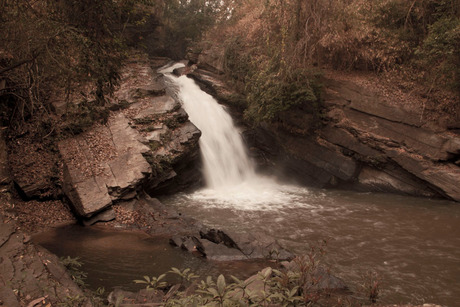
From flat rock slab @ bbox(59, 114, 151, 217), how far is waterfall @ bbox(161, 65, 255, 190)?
3.62 m

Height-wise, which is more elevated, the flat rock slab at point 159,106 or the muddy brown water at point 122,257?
the flat rock slab at point 159,106

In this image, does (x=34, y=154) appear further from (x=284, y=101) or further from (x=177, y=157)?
(x=284, y=101)

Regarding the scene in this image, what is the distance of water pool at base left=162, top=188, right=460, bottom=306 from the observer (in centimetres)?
607

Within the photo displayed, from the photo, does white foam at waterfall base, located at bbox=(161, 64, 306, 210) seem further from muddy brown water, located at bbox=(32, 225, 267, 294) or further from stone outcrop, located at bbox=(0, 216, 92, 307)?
stone outcrop, located at bbox=(0, 216, 92, 307)

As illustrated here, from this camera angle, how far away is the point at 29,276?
4.30 m

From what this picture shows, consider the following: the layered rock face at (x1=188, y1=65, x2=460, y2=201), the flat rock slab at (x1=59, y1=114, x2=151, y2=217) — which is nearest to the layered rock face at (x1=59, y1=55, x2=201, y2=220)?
the flat rock slab at (x1=59, y1=114, x2=151, y2=217)

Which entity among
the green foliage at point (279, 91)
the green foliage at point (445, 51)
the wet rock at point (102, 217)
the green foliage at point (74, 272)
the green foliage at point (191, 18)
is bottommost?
the wet rock at point (102, 217)

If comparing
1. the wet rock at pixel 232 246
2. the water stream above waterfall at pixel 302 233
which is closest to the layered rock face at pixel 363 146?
the water stream above waterfall at pixel 302 233

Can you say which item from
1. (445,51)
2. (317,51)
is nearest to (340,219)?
(445,51)

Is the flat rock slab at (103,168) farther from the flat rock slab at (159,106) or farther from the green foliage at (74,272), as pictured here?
the green foliage at (74,272)

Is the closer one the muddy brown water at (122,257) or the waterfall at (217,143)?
the muddy brown water at (122,257)

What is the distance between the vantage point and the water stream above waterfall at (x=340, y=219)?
20.6ft

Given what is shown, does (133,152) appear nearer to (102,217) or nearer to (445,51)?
(102,217)

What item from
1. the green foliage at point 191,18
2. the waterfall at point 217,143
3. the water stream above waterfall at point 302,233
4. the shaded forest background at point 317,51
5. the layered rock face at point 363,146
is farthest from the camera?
the green foliage at point 191,18
